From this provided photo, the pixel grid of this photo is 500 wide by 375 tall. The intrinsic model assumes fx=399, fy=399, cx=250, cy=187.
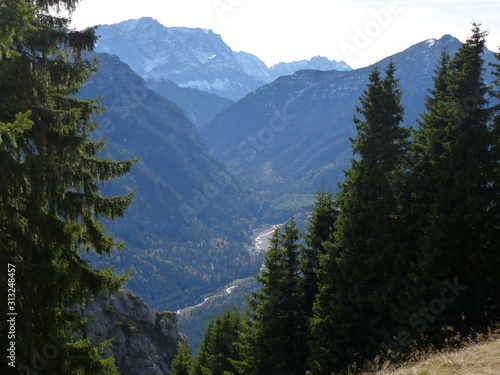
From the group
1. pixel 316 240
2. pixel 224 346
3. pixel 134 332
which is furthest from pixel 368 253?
pixel 134 332

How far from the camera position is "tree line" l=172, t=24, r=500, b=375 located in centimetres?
1586

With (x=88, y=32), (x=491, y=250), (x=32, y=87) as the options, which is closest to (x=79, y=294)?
(x=32, y=87)

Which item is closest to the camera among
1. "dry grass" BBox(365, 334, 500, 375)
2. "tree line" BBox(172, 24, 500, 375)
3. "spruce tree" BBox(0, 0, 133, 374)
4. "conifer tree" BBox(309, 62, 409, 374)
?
"dry grass" BBox(365, 334, 500, 375)

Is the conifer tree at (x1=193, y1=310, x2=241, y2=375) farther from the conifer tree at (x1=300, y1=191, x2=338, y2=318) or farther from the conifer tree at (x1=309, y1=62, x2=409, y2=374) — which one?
the conifer tree at (x1=309, y1=62, x2=409, y2=374)

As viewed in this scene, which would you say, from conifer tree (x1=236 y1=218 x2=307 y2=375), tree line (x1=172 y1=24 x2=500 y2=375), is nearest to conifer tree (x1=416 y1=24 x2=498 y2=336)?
tree line (x1=172 y1=24 x2=500 y2=375)

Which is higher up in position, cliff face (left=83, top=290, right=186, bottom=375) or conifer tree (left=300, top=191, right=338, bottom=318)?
conifer tree (left=300, top=191, right=338, bottom=318)

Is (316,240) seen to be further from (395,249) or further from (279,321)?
(395,249)

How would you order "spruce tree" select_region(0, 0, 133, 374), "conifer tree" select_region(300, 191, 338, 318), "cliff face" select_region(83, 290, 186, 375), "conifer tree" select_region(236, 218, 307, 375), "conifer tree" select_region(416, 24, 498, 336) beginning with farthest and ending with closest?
"cliff face" select_region(83, 290, 186, 375)
"conifer tree" select_region(300, 191, 338, 318)
"conifer tree" select_region(236, 218, 307, 375)
"conifer tree" select_region(416, 24, 498, 336)
"spruce tree" select_region(0, 0, 133, 374)

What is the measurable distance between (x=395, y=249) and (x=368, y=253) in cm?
148

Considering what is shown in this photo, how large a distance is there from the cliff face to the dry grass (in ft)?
114

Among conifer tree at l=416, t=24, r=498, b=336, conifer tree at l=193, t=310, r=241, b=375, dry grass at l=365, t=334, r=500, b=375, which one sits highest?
conifer tree at l=416, t=24, r=498, b=336

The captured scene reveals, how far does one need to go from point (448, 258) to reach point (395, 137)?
6.62 m

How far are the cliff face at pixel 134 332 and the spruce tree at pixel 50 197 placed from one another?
29983mm

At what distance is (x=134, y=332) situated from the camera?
46.2m
